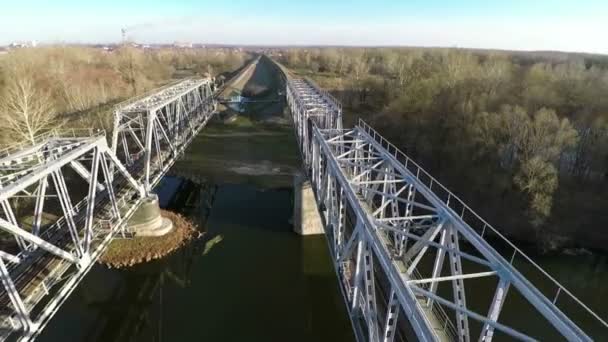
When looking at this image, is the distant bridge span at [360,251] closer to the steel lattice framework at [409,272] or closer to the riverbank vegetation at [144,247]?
the steel lattice framework at [409,272]

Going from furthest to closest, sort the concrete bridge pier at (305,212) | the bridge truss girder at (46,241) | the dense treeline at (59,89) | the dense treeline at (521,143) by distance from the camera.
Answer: the dense treeline at (59,89) → the dense treeline at (521,143) → the concrete bridge pier at (305,212) → the bridge truss girder at (46,241)

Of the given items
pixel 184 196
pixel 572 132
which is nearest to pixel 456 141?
pixel 572 132

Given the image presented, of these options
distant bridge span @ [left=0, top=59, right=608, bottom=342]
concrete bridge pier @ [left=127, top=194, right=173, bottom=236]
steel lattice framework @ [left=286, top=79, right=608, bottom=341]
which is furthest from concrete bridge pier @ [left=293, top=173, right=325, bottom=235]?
concrete bridge pier @ [left=127, top=194, right=173, bottom=236]

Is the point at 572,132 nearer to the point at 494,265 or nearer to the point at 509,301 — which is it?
the point at 509,301

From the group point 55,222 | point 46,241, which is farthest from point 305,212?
point 46,241

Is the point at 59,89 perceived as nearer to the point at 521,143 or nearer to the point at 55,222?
the point at 55,222

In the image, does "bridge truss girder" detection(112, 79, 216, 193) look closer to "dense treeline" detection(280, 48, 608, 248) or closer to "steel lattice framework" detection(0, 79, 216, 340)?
"steel lattice framework" detection(0, 79, 216, 340)

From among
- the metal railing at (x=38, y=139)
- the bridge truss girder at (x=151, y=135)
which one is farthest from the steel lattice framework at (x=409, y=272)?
the metal railing at (x=38, y=139)
